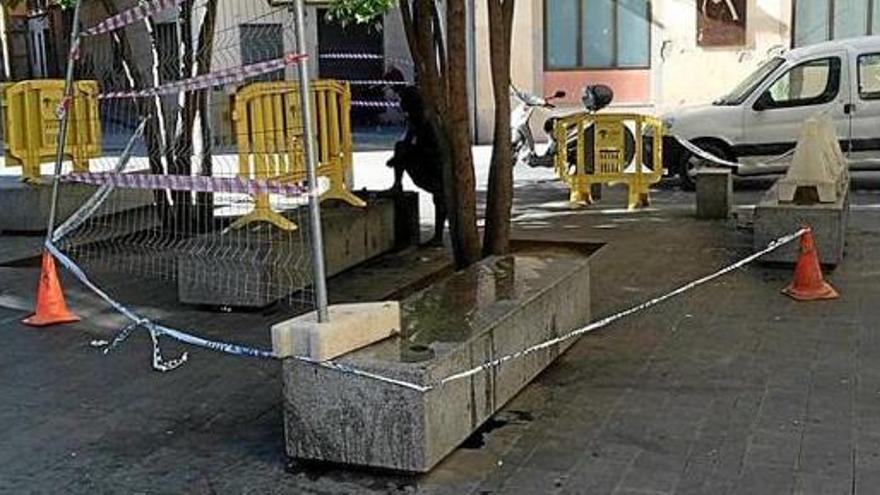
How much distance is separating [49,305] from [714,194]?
6.52 meters

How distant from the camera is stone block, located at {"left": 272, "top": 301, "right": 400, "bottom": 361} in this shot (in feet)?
14.4

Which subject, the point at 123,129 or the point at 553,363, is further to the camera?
the point at 123,129

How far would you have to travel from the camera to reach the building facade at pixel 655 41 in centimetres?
1941

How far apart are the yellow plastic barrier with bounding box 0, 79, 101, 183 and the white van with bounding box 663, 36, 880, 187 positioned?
693 centimetres

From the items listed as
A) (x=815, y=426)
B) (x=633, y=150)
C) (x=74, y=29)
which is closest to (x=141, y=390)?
(x=74, y=29)

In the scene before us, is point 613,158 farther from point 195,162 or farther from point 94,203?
point 94,203

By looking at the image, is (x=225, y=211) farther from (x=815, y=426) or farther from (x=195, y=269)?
(x=815, y=426)

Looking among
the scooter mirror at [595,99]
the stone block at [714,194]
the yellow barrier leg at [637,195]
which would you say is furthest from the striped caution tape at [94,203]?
the scooter mirror at [595,99]

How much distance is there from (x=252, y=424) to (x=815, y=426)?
254 centimetres

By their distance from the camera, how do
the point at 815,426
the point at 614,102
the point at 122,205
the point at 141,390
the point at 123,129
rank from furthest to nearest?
the point at 614,102 < the point at 123,129 < the point at 122,205 < the point at 141,390 < the point at 815,426

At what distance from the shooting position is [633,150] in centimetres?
1237

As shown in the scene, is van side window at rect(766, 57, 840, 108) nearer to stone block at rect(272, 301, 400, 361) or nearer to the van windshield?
the van windshield

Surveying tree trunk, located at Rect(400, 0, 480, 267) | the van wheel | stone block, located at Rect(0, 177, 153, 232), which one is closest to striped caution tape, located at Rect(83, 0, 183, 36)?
tree trunk, located at Rect(400, 0, 480, 267)

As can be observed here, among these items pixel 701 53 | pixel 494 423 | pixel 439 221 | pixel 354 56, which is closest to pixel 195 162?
pixel 439 221
